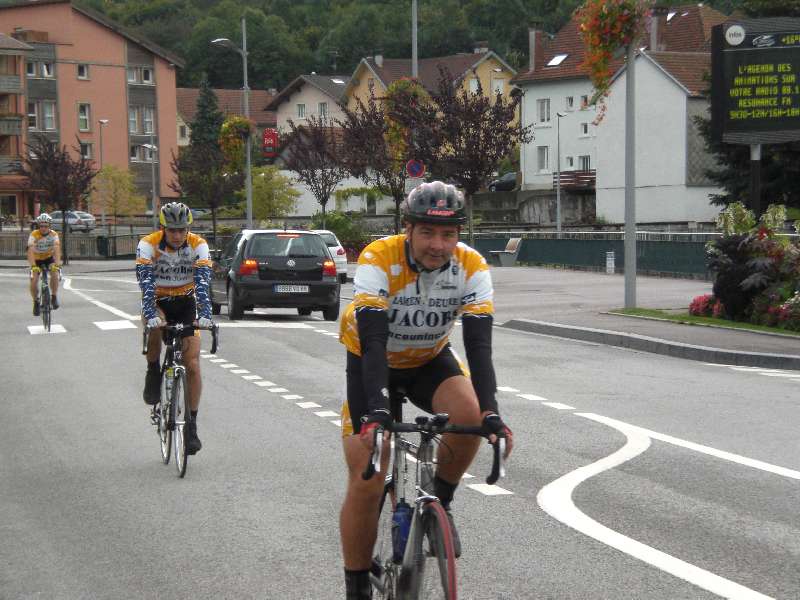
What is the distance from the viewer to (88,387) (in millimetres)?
15477

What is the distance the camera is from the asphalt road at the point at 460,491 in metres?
6.64

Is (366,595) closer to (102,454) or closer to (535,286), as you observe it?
(102,454)

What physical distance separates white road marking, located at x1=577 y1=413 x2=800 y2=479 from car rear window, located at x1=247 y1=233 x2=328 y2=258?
1372 cm

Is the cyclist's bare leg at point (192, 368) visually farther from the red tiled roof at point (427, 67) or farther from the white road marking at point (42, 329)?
the red tiled roof at point (427, 67)

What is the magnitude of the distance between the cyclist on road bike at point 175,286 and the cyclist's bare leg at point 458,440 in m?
4.73

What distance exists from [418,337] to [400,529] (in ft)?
2.96

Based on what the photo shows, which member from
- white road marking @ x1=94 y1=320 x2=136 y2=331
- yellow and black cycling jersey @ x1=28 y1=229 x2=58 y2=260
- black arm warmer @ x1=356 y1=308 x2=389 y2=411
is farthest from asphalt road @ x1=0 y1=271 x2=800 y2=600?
yellow and black cycling jersey @ x1=28 y1=229 x2=58 y2=260

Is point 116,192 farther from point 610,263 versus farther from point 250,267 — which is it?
point 250,267

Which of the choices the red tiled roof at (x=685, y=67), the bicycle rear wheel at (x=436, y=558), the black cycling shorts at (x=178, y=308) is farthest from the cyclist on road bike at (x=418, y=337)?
the red tiled roof at (x=685, y=67)

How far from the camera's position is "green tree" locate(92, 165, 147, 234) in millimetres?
90438

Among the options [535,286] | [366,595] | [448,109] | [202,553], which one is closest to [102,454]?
[202,553]

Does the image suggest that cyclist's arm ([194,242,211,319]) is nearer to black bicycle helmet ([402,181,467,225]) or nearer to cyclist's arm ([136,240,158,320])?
cyclist's arm ([136,240,158,320])

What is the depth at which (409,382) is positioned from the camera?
589 cm

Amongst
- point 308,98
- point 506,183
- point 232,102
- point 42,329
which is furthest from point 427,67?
point 42,329
